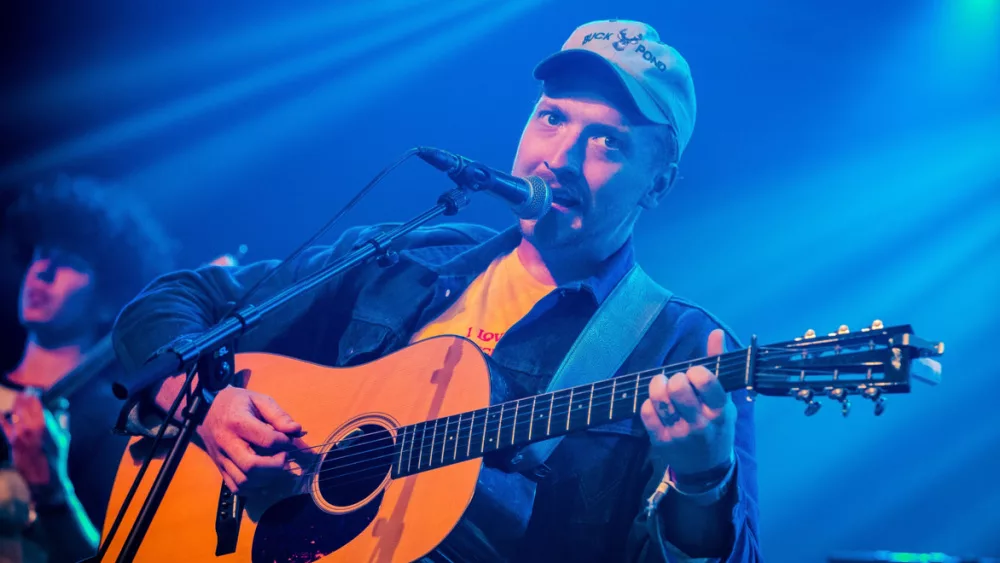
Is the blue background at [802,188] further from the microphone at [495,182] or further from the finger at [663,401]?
the finger at [663,401]

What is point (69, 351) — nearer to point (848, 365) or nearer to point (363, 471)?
point (363, 471)

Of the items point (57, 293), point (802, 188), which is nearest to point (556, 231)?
point (802, 188)

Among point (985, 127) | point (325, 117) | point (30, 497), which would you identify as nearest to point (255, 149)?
point (325, 117)

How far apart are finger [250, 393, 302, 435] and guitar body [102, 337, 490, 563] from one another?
0.11 meters

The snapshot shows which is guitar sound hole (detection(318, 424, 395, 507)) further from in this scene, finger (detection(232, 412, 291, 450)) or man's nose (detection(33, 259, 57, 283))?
man's nose (detection(33, 259, 57, 283))

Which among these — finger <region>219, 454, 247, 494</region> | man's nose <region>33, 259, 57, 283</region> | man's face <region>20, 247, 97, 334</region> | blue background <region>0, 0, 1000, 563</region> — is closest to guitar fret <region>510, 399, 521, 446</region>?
finger <region>219, 454, 247, 494</region>

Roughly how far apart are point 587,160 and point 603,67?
0.36m

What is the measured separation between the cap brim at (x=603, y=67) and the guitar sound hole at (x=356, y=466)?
150 centimetres

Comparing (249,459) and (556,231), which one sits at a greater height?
(556,231)

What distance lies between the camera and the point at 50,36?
5.13 meters

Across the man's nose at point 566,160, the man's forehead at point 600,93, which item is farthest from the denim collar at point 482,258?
the man's forehead at point 600,93

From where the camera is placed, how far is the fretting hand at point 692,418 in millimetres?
1959

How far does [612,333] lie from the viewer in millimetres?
2758

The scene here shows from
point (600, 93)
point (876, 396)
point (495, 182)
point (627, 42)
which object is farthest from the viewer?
point (627, 42)
